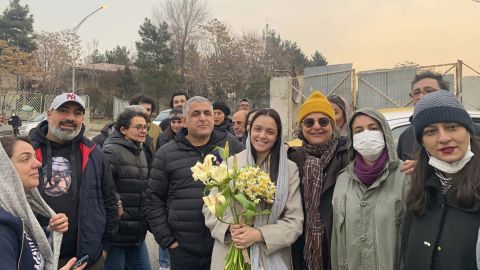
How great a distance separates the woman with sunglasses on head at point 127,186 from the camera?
4488mm

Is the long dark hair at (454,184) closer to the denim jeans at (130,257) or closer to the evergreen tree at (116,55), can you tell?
the denim jeans at (130,257)

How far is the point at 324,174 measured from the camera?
10.6 ft

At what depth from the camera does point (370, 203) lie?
110 inches

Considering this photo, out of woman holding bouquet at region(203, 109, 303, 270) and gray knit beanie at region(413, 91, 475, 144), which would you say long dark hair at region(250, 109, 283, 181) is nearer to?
woman holding bouquet at region(203, 109, 303, 270)

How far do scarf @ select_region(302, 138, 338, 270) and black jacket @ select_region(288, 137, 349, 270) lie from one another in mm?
34

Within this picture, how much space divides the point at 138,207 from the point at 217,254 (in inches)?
63.0

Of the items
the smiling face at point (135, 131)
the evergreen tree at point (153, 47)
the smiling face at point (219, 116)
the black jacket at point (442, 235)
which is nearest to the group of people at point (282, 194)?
the black jacket at point (442, 235)

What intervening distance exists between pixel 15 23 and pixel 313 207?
58.1 meters

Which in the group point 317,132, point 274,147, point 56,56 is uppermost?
point 56,56

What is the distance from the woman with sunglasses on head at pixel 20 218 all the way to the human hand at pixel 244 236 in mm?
1044

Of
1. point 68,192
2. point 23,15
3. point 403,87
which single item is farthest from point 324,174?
point 23,15

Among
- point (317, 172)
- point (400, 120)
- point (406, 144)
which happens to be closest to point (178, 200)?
point (317, 172)

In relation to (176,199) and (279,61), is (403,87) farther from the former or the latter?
(279,61)

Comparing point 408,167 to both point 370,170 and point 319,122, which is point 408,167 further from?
point 319,122
